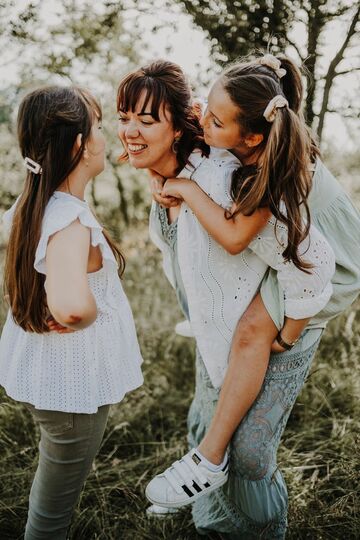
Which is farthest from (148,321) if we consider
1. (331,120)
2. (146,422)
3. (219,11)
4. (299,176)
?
(299,176)

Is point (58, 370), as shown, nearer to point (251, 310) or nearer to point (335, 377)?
point (251, 310)

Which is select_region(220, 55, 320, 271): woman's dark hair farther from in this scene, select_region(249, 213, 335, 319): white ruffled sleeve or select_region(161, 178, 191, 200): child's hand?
select_region(161, 178, 191, 200): child's hand

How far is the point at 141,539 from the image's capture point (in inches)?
97.5

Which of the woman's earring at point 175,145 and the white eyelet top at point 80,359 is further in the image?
the woman's earring at point 175,145

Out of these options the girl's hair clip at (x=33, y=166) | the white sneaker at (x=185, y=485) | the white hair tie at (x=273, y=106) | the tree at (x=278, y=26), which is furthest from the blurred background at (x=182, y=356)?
the girl's hair clip at (x=33, y=166)

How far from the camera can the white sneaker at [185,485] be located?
2.11 m

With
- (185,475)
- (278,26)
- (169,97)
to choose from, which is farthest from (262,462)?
(278,26)

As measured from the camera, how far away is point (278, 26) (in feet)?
9.79

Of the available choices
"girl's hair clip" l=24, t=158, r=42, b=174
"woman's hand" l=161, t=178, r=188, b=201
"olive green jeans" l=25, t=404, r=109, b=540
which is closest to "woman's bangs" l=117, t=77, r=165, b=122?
"woman's hand" l=161, t=178, r=188, b=201

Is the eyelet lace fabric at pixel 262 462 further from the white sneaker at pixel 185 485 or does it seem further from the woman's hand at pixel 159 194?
the woman's hand at pixel 159 194

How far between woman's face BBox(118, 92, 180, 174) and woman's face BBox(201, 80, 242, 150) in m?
0.16

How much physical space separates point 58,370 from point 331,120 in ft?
8.48

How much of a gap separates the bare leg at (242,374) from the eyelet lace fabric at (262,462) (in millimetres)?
69

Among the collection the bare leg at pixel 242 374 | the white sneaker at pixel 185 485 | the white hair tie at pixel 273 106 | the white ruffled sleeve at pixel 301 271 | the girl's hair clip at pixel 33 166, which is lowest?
the white sneaker at pixel 185 485
